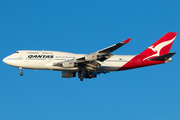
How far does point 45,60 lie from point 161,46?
23033mm

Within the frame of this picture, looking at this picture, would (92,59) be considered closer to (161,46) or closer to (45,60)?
(45,60)

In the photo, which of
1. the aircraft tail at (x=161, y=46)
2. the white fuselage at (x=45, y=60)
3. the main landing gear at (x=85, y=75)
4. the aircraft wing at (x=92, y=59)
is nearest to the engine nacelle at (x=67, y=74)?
the main landing gear at (x=85, y=75)

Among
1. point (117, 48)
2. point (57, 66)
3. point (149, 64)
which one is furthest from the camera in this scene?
point (149, 64)

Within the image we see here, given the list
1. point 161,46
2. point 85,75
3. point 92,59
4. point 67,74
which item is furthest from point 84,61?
point 161,46

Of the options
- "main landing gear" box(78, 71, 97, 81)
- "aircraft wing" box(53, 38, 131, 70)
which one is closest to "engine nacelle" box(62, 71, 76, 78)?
"main landing gear" box(78, 71, 97, 81)

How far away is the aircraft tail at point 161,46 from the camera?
203 ft

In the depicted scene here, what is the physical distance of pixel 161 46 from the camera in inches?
2452

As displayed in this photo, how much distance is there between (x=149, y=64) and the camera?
6038 cm

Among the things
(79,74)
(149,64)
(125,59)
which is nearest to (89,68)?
(79,74)

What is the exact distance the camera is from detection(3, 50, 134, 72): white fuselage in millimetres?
57688

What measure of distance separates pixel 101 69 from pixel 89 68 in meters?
2.88

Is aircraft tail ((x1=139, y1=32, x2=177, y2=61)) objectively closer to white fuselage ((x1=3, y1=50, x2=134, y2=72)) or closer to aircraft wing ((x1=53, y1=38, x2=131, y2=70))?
white fuselage ((x1=3, y1=50, x2=134, y2=72))

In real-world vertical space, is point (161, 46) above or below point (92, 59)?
above

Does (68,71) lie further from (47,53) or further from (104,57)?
(104,57)
